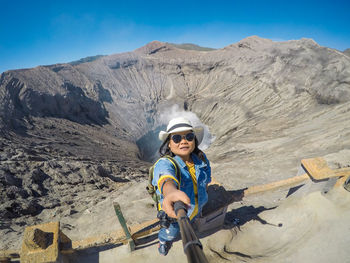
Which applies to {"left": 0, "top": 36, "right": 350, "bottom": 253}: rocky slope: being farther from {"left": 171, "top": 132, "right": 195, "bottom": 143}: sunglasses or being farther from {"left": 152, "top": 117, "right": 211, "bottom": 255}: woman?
{"left": 171, "top": 132, "right": 195, "bottom": 143}: sunglasses

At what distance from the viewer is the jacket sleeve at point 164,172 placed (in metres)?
1.89

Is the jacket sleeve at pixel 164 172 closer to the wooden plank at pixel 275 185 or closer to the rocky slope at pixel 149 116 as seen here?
the wooden plank at pixel 275 185

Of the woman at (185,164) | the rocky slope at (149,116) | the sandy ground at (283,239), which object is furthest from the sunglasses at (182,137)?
the rocky slope at (149,116)

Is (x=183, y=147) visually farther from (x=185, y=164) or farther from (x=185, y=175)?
(x=185, y=175)

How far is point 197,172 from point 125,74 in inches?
1409

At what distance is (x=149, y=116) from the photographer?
31641 millimetres

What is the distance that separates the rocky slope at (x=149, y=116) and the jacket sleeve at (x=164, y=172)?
13.9 feet

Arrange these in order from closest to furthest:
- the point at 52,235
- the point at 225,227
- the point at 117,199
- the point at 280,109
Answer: the point at 52,235 → the point at 225,227 → the point at 117,199 → the point at 280,109

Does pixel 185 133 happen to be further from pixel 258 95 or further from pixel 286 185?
pixel 258 95

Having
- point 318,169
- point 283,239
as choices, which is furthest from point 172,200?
point 318,169

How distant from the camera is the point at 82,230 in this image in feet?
15.0

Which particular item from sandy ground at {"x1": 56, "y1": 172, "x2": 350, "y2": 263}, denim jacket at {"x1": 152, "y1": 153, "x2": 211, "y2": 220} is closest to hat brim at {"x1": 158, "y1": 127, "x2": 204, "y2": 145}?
denim jacket at {"x1": 152, "y1": 153, "x2": 211, "y2": 220}

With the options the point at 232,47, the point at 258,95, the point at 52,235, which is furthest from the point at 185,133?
the point at 232,47

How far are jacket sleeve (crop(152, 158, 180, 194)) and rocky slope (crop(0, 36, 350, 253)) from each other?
4.24 metres
